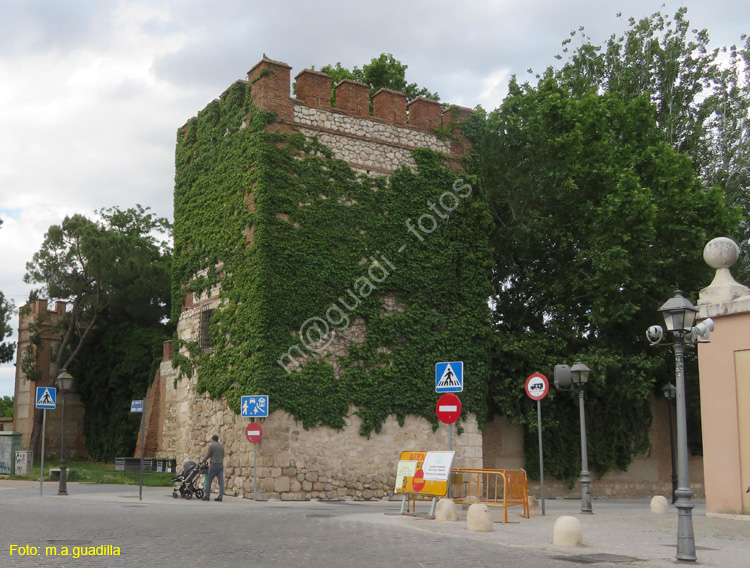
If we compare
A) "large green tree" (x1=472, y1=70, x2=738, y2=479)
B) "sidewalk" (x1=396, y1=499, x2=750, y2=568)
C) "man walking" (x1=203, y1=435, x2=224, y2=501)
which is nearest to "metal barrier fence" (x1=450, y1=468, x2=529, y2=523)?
"sidewalk" (x1=396, y1=499, x2=750, y2=568)

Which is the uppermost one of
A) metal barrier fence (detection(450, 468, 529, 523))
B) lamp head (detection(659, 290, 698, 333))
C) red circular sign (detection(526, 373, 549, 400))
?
lamp head (detection(659, 290, 698, 333))

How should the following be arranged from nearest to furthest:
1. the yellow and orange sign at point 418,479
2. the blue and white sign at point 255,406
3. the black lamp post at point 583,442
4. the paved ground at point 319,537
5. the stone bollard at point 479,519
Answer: the paved ground at point 319,537 → the stone bollard at point 479,519 → the yellow and orange sign at point 418,479 → the black lamp post at point 583,442 → the blue and white sign at point 255,406

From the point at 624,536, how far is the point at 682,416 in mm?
2969

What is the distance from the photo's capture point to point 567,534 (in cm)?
1096

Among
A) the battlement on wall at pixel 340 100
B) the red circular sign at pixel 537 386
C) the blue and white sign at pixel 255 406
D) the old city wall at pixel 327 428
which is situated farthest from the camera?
the battlement on wall at pixel 340 100

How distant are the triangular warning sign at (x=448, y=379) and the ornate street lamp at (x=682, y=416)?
4.74 meters

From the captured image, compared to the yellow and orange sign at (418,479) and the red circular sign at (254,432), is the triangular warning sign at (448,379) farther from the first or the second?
the red circular sign at (254,432)

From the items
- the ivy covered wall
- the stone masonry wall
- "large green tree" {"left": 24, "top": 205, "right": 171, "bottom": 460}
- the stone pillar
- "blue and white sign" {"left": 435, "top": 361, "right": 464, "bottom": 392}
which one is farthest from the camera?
"large green tree" {"left": 24, "top": 205, "right": 171, "bottom": 460}

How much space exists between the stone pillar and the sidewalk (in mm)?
644

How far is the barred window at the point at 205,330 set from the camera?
23312 mm

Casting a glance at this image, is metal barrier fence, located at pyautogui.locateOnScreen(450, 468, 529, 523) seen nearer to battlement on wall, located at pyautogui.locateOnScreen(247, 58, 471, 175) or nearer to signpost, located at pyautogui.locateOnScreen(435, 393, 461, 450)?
signpost, located at pyautogui.locateOnScreen(435, 393, 461, 450)

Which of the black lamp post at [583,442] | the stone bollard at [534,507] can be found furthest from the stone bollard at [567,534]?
the black lamp post at [583,442]

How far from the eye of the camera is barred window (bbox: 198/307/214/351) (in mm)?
23312

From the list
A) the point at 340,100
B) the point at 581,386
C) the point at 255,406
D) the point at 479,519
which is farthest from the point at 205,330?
the point at 479,519
